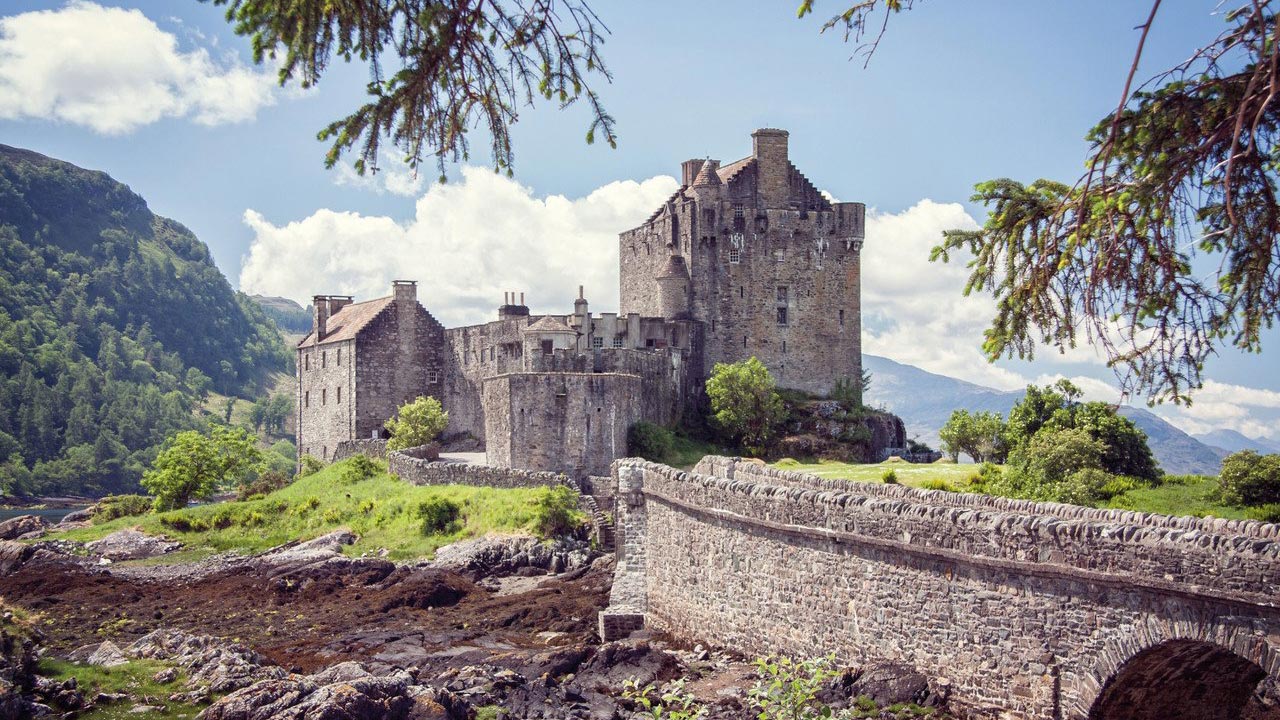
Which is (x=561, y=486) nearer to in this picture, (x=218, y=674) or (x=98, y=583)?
(x=98, y=583)

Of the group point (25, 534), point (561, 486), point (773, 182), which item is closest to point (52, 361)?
point (25, 534)

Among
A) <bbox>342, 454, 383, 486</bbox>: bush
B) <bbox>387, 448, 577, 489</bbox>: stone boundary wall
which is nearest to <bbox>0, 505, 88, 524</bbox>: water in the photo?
<bbox>342, 454, 383, 486</bbox>: bush

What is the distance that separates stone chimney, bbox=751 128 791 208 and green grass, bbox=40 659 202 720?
41827 mm

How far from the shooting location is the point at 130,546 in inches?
1740

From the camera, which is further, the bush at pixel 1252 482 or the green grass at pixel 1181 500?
the bush at pixel 1252 482

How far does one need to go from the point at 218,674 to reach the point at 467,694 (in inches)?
202

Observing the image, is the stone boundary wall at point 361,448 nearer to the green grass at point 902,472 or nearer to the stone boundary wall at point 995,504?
the green grass at point 902,472

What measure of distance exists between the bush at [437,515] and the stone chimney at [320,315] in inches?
1143

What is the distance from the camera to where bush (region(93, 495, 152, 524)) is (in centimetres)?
5284

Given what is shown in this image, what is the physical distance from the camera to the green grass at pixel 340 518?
37.9m

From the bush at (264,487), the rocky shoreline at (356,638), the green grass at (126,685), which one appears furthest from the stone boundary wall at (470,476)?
the green grass at (126,685)

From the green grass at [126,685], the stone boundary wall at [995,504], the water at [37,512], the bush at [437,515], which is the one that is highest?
the stone boundary wall at [995,504]

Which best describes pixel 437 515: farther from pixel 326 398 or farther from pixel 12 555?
pixel 326 398

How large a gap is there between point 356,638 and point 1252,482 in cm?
2082
